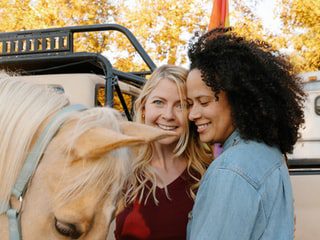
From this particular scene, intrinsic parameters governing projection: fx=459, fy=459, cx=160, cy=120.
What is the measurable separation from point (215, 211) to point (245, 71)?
1.66 feet

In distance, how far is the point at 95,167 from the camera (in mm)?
1464

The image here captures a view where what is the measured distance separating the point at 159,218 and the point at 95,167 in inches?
29.5

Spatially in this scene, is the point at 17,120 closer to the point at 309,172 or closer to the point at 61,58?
the point at 61,58

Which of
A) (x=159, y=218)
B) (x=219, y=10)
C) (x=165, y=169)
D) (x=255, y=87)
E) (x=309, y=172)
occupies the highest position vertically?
(x=219, y=10)

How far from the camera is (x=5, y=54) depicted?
354 centimetres

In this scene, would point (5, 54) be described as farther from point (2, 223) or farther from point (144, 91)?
point (2, 223)

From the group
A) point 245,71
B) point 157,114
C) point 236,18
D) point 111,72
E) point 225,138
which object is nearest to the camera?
point 245,71

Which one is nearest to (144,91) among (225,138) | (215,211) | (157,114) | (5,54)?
(157,114)

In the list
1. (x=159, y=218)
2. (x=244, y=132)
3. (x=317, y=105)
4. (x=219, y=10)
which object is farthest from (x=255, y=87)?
(x=219, y=10)

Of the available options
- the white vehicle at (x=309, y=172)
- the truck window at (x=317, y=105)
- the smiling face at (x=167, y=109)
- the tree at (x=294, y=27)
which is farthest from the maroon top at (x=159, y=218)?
the tree at (x=294, y=27)

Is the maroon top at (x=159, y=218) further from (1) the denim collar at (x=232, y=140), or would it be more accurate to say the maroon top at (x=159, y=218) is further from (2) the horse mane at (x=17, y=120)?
(2) the horse mane at (x=17, y=120)

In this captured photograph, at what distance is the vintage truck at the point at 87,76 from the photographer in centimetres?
342

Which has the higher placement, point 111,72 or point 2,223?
point 111,72

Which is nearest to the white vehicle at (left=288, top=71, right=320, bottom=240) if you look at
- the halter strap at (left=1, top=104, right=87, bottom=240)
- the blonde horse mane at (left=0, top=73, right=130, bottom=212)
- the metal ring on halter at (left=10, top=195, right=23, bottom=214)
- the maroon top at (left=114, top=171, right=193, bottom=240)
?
the maroon top at (left=114, top=171, right=193, bottom=240)
